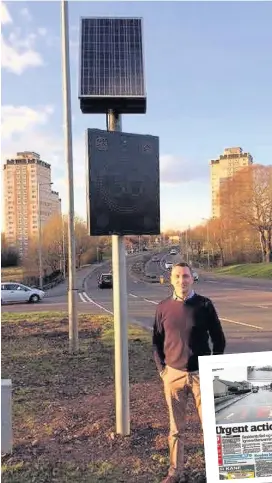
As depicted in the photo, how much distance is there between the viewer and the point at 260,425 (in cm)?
360

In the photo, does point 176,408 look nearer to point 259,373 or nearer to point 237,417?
point 237,417

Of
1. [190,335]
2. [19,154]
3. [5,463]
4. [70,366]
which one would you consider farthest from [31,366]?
[19,154]

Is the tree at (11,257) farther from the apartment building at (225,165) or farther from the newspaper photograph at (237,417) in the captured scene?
the newspaper photograph at (237,417)

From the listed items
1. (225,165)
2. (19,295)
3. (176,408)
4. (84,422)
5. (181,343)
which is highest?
(225,165)

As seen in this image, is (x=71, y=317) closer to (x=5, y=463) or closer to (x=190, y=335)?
(x=5, y=463)

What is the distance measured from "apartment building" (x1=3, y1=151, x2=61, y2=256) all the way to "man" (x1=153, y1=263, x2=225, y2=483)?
39585 millimetres

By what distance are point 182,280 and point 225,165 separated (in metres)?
84.6

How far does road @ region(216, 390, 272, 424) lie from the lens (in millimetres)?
3602

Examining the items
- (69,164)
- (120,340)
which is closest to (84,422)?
(120,340)

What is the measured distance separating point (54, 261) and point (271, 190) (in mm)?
29180

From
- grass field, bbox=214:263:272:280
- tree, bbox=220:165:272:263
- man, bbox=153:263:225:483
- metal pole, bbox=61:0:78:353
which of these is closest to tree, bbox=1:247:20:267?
grass field, bbox=214:263:272:280

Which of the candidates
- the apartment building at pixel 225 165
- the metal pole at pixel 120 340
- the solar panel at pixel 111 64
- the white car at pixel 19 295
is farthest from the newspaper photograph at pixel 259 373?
the apartment building at pixel 225 165

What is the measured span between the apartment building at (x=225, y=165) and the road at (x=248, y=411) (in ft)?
257

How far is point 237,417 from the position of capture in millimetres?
3598
